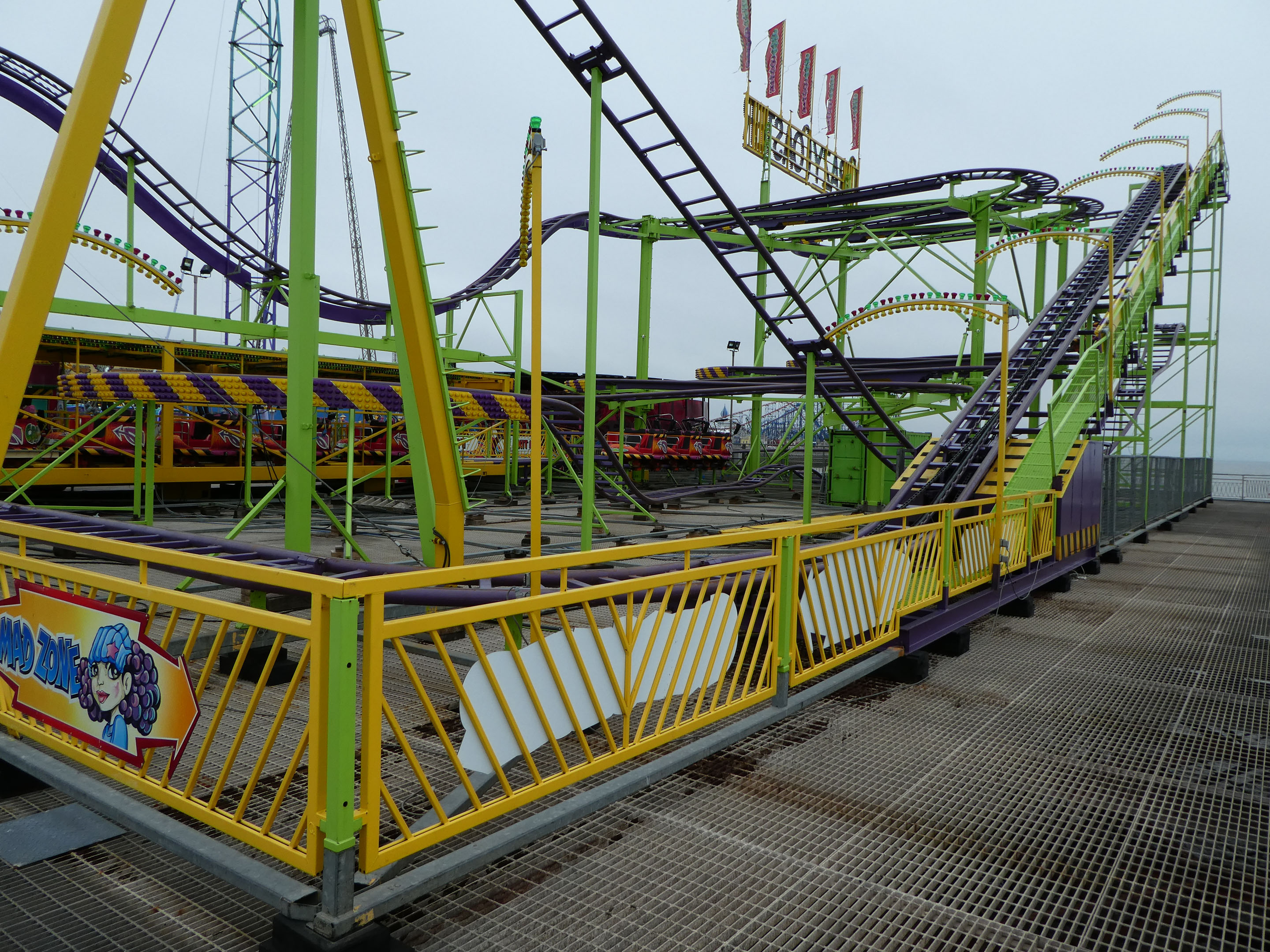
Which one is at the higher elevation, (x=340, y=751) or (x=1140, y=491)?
(x=1140, y=491)

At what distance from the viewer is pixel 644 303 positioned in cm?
2603

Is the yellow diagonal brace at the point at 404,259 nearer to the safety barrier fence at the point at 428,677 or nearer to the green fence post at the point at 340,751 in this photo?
the safety barrier fence at the point at 428,677

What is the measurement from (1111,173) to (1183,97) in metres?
6.23

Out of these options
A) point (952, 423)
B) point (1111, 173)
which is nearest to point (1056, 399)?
point (952, 423)

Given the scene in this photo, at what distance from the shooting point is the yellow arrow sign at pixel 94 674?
3086 millimetres

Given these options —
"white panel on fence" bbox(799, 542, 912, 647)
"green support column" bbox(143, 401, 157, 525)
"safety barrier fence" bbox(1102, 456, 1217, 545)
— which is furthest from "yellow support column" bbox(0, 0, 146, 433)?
"safety barrier fence" bbox(1102, 456, 1217, 545)

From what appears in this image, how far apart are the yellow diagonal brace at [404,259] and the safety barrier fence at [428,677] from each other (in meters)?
1.24

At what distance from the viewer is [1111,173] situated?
15109mm

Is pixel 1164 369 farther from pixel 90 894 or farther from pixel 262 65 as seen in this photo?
pixel 262 65

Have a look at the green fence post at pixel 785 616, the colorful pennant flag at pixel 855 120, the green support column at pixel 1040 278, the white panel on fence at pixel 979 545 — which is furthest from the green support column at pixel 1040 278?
the green fence post at pixel 785 616

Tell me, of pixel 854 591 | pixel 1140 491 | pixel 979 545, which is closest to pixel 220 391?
pixel 854 591

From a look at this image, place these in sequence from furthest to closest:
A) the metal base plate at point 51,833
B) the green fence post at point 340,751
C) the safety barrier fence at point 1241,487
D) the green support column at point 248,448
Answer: the safety barrier fence at point 1241,487 < the green support column at point 248,448 < the metal base plate at point 51,833 < the green fence post at point 340,751

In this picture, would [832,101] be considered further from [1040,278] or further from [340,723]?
[340,723]

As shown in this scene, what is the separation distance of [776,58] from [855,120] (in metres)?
7.50
